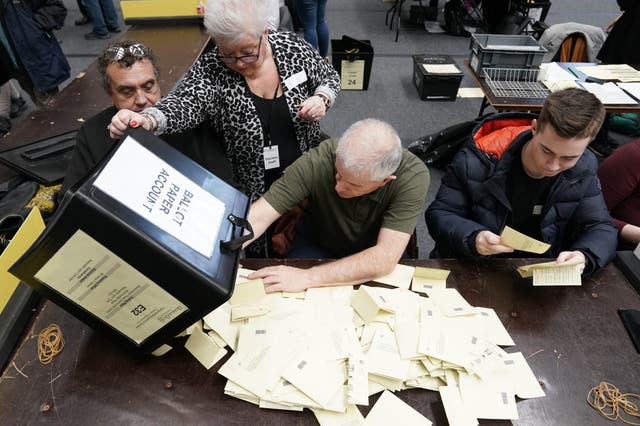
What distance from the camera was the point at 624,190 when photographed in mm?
1655

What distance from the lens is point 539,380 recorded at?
3.29 ft

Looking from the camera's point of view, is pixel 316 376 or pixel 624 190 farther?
pixel 624 190

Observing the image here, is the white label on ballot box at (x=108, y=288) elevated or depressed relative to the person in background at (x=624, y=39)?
elevated

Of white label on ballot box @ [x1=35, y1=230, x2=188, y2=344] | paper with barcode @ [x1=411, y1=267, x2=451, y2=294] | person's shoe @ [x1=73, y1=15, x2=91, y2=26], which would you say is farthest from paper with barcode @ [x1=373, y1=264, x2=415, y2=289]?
person's shoe @ [x1=73, y1=15, x2=91, y2=26]

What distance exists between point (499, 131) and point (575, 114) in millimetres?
330

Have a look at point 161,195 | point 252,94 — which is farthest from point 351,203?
point 161,195

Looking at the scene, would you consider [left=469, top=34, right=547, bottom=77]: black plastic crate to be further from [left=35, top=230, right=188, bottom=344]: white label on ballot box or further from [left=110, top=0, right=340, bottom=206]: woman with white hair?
[left=35, top=230, right=188, bottom=344]: white label on ballot box

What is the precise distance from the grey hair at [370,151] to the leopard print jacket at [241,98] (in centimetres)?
49

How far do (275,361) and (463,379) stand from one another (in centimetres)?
46

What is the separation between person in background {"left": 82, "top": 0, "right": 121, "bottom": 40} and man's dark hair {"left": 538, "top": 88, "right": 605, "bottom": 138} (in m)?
5.02

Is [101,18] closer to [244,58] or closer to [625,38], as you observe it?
[244,58]

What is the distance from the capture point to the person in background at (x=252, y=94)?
1.35 m

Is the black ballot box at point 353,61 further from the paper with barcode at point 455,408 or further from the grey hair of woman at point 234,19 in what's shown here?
the paper with barcode at point 455,408

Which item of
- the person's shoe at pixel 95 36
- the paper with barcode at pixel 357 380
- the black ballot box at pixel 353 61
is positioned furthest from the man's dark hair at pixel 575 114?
the person's shoe at pixel 95 36
